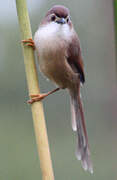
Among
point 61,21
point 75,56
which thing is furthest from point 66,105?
point 61,21

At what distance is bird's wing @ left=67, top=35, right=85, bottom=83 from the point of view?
902 mm

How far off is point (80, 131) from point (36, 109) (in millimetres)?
329

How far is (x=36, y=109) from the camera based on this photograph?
55 cm

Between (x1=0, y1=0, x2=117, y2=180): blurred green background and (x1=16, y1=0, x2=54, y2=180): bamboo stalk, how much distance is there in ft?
2.59

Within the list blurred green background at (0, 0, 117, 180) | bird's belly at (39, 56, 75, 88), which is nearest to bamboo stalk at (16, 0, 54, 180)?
bird's belly at (39, 56, 75, 88)

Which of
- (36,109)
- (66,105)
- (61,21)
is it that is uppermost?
(61,21)

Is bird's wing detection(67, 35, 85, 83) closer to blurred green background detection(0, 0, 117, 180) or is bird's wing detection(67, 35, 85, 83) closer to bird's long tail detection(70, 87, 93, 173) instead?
bird's long tail detection(70, 87, 93, 173)

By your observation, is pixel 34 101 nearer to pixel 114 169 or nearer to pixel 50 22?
pixel 50 22

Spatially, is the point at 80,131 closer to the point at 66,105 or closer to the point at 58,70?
the point at 58,70

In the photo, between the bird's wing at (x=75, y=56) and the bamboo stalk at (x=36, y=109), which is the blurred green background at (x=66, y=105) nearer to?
the bird's wing at (x=75, y=56)

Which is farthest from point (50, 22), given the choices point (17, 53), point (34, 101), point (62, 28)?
point (17, 53)

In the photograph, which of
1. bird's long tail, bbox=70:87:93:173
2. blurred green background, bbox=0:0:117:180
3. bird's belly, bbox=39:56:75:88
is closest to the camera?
bird's long tail, bbox=70:87:93:173

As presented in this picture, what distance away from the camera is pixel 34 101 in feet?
1.85

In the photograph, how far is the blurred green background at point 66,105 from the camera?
1.41 m
